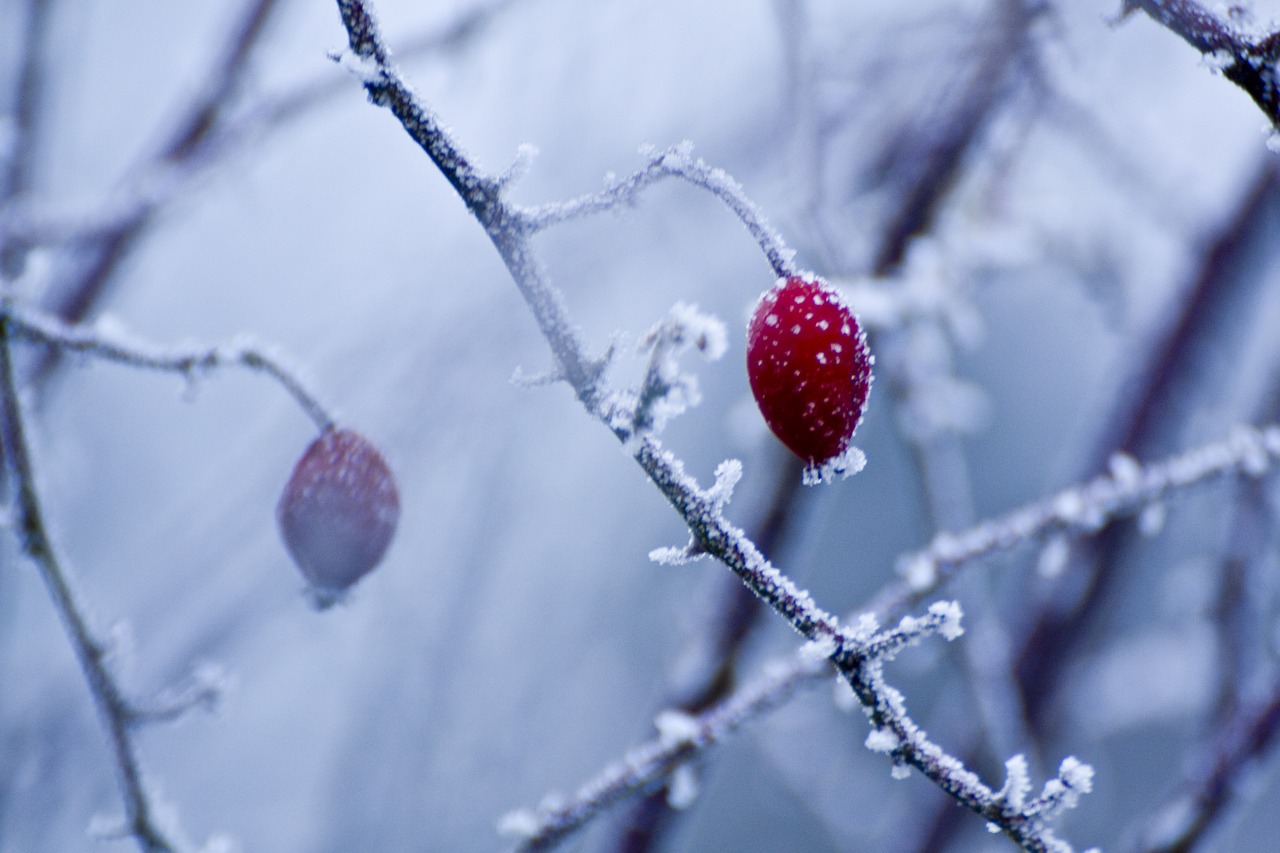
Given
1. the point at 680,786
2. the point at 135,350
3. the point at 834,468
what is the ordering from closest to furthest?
the point at 834,468 < the point at 135,350 < the point at 680,786

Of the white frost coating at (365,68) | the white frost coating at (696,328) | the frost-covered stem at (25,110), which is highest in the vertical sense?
the frost-covered stem at (25,110)

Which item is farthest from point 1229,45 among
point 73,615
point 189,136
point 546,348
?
point 546,348

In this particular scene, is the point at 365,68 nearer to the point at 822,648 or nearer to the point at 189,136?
the point at 822,648

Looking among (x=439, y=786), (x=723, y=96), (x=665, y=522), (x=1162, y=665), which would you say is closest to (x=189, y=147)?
(x=723, y=96)

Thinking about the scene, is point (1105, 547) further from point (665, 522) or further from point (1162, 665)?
point (665, 522)

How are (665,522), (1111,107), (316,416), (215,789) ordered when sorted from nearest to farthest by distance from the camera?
(316,416) → (1111,107) → (215,789) → (665,522)

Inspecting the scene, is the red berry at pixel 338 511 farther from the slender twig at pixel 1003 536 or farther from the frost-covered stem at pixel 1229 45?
A: the frost-covered stem at pixel 1229 45

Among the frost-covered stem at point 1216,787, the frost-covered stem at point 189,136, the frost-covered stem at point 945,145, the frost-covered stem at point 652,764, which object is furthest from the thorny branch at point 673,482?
the frost-covered stem at point 189,136
